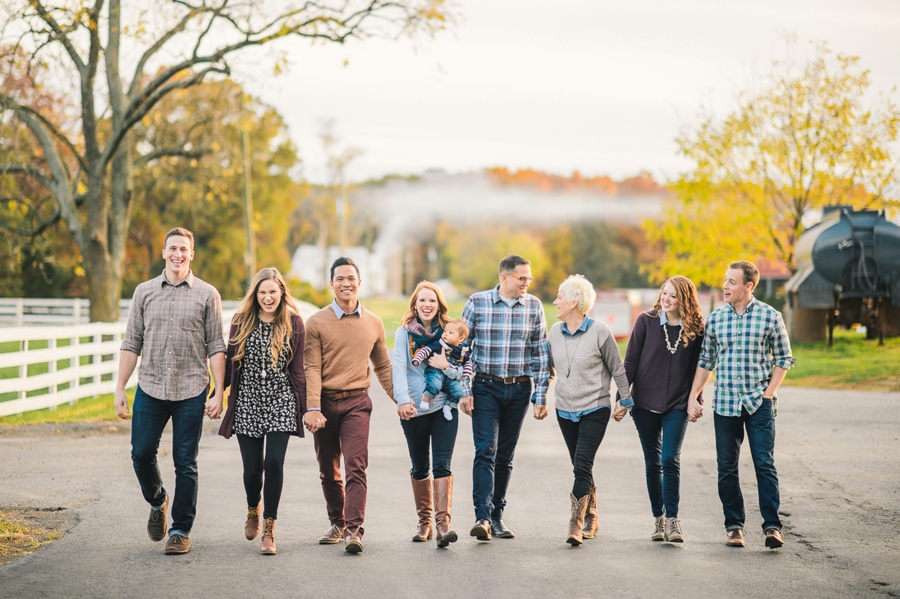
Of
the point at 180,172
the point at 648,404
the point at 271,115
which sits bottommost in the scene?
the point at 648,404

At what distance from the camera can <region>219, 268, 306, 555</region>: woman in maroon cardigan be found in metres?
6.15

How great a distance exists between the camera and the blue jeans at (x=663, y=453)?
6500mm

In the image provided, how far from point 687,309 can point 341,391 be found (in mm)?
2350

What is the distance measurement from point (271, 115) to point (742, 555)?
44961 millimetres

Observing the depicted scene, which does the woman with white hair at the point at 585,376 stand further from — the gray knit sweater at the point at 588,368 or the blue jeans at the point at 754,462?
the blue jeans at the point at 754,462

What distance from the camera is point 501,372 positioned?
6.53 m

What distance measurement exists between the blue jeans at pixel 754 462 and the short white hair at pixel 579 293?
1152 millimetres

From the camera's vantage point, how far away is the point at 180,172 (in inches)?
1505

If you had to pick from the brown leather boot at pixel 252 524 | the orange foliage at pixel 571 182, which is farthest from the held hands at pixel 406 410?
the orange foliage at pixel 571 182

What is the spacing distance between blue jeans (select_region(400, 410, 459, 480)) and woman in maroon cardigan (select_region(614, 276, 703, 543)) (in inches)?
43.5

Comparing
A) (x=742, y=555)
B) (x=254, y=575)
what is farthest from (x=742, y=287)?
(x=254, y=575)

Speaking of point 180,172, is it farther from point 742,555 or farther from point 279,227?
point 742,555

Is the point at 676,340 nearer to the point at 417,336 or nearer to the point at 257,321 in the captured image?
the point at 417,336

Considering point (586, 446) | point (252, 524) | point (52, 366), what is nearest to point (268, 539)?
point (252, 524)
